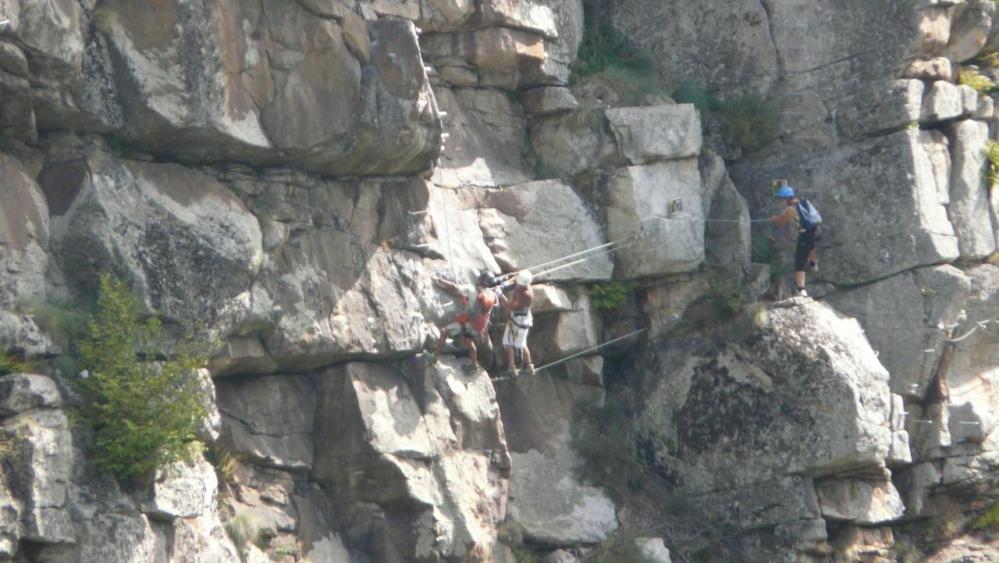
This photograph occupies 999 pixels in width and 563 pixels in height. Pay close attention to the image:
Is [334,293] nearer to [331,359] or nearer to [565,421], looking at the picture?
[331,359]

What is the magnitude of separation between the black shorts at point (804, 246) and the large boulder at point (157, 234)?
8359 millimetres

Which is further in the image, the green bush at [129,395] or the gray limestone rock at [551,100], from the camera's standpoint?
the gray limestone rock at [551,100]

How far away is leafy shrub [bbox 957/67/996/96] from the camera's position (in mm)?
27156

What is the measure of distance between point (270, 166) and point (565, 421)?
18.8ft

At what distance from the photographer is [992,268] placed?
26562 millimetres

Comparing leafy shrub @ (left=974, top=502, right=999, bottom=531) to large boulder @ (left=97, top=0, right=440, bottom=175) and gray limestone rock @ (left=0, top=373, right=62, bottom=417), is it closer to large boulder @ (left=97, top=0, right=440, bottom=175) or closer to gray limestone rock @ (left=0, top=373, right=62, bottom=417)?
large boulder @ (left=97, top=0, right=440, bottom=175)

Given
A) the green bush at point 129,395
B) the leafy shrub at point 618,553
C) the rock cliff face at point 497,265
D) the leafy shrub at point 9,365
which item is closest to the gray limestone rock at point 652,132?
the rock cliff face at point 497,265

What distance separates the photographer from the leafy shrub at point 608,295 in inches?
992

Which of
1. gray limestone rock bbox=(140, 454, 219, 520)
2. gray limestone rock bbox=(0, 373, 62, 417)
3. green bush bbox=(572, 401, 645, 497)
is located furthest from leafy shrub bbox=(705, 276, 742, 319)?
gray limestone rock bbox=(0, 373, 62, 417)

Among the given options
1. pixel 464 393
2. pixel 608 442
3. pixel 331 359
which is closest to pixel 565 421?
pixel 608 442

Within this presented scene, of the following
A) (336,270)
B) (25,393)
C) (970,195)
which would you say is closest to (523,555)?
(336,270)

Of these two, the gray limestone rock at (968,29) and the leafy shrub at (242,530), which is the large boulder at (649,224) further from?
the leafy shrub at (242,530)

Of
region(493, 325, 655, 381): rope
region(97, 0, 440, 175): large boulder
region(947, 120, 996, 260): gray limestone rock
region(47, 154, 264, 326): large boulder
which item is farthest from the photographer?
region(947, 120, 996, 260): gray limestone rock

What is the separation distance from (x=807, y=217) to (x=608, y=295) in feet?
9.76
